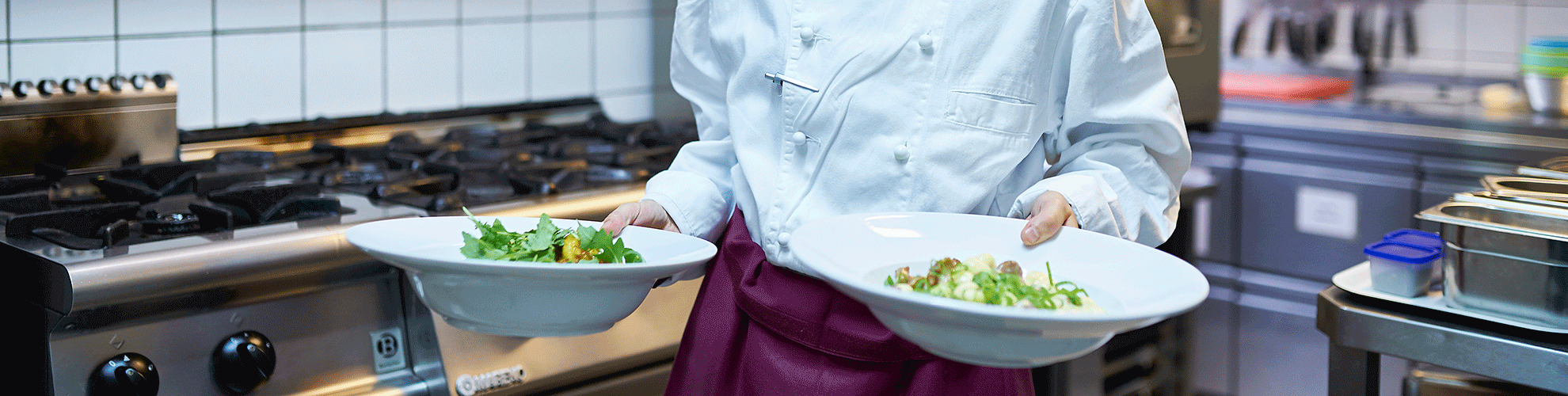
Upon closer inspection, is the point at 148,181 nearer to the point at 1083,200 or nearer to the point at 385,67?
the point at 385,67

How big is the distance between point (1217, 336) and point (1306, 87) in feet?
1.92

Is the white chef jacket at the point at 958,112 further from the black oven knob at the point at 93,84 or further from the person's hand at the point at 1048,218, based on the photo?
the black oven knob at the point at 93,84

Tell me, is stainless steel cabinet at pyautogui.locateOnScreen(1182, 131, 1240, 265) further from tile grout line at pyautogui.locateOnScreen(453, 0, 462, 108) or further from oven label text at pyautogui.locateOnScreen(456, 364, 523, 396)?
oven label text at pyautogui.locateOnScreen(456, 364, 523, 396)

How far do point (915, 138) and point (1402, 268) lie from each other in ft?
1.82

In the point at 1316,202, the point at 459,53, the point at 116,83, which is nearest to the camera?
the point at 116,83

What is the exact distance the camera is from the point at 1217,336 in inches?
97.7

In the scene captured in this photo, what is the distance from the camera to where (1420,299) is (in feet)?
3.70

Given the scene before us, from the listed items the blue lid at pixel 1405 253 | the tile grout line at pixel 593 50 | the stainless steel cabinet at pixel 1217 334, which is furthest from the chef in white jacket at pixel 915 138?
the stainless steel cabinet at pixel 1217 334

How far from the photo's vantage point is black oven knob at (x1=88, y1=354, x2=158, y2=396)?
39.6 inches

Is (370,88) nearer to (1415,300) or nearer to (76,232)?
(76,232)

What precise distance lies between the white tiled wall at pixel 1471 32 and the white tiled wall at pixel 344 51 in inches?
67.5

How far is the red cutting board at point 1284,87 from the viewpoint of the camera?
2545mm

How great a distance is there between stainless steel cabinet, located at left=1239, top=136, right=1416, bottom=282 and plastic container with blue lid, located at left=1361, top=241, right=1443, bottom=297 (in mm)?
1170

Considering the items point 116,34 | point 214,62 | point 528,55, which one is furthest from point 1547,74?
point 116,34
